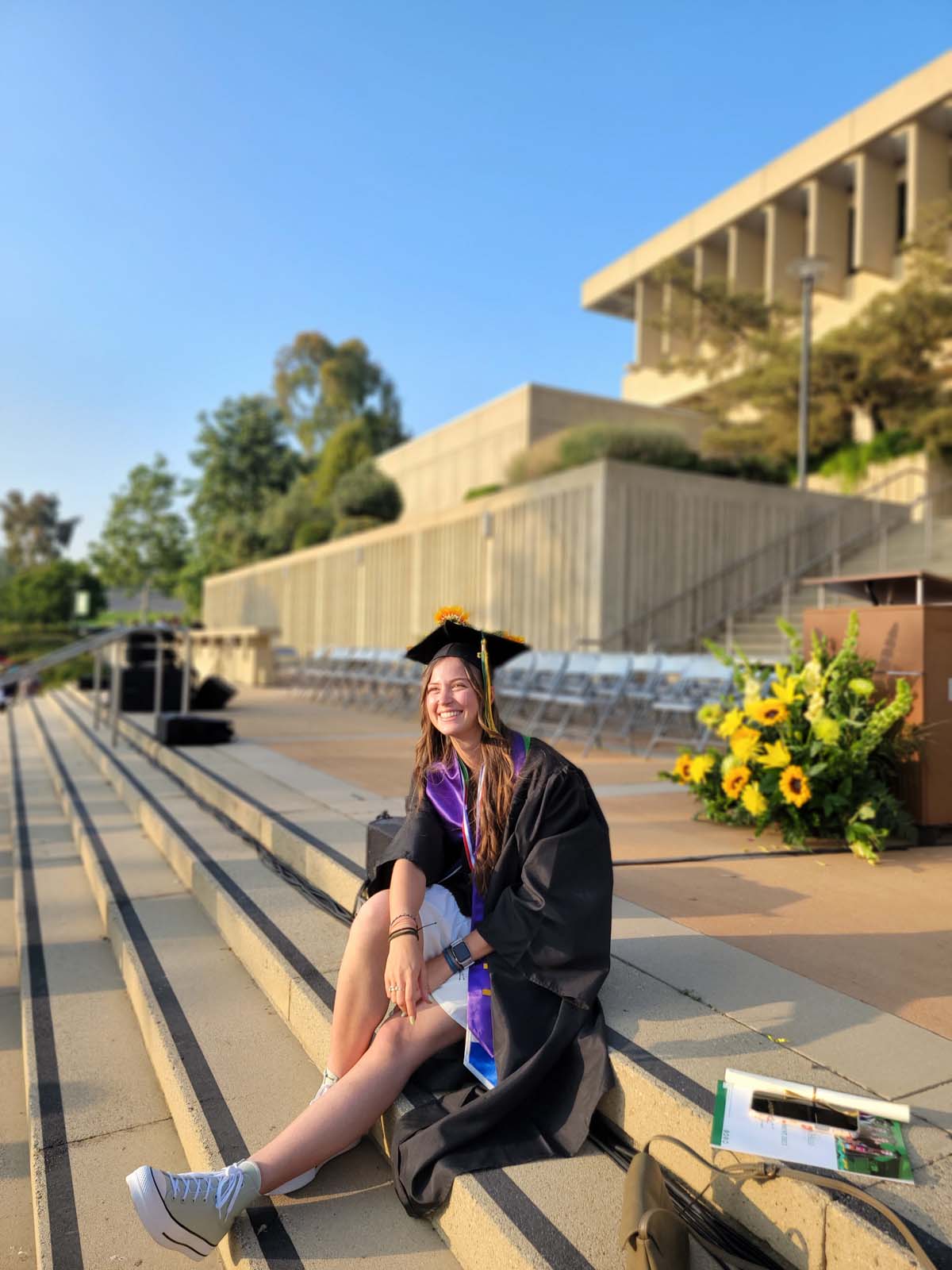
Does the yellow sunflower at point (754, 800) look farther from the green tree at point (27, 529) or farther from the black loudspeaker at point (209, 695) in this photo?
the green tree at point (27, 529)

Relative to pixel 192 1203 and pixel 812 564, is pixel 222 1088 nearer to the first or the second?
pixel 192 1203

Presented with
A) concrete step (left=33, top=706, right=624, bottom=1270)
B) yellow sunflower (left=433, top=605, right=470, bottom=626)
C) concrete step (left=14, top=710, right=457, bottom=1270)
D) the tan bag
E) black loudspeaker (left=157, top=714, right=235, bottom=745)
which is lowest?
concrete step (left=14, top=710, right=457, bottom=1270)

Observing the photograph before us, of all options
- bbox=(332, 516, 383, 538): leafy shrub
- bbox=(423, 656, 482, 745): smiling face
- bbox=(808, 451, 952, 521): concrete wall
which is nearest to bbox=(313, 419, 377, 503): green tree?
bbox=(332, 516, 383, 538): leafy shrub

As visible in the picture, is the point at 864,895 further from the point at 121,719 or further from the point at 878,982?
the point at 121,719

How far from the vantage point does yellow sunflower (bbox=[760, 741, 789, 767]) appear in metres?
3.72

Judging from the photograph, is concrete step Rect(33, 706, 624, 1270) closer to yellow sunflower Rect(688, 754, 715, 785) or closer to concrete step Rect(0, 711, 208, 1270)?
concrete step Rect(0, 711, 208, 1270)

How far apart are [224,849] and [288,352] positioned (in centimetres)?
4756

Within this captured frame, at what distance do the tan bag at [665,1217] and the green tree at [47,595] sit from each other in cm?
4436

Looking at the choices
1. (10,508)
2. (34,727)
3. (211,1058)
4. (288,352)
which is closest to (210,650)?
(34,727)

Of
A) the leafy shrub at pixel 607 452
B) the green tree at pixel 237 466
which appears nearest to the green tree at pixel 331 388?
the green tree at pixel 237 466

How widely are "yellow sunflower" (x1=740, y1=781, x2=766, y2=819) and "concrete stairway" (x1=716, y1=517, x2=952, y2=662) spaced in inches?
259

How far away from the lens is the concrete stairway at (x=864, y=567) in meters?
11.3

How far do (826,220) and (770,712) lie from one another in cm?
2550

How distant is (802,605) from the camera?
12.2 m
